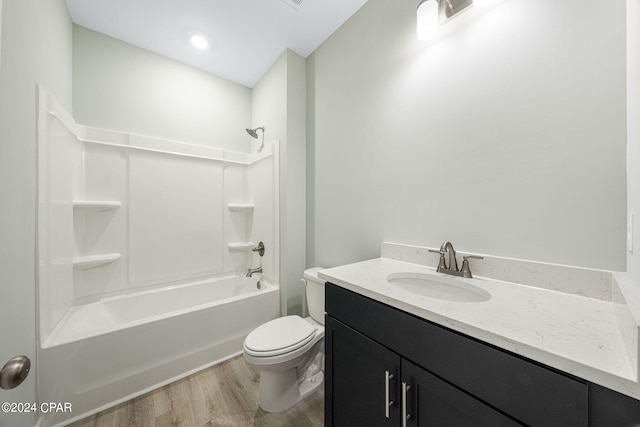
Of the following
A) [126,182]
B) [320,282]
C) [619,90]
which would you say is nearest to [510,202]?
[619,90]

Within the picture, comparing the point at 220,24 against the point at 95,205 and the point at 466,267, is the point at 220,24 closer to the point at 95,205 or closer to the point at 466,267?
the point at 95,205

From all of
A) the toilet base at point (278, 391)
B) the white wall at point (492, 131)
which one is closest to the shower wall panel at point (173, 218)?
the toilet base at point (278, 391)

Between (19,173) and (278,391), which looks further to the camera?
(278,391)

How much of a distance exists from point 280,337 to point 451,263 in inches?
42.7

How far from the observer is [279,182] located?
213cm

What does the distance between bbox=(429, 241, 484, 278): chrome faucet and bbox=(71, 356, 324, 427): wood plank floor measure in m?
1.14

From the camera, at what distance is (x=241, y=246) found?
8.17 feet

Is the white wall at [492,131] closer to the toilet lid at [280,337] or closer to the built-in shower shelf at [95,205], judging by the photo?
the toilet lid at [280,337]

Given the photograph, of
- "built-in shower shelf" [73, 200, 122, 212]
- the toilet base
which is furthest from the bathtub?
"built-in shower shelf" [73, 200, 122, 212]

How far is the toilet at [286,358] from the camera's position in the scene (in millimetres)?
1277

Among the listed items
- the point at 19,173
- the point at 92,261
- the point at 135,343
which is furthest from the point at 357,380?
the point at 92,261

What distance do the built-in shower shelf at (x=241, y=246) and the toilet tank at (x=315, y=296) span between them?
1.06 meters

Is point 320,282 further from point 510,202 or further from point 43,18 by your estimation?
point 43,18

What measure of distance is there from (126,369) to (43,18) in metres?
2.14
